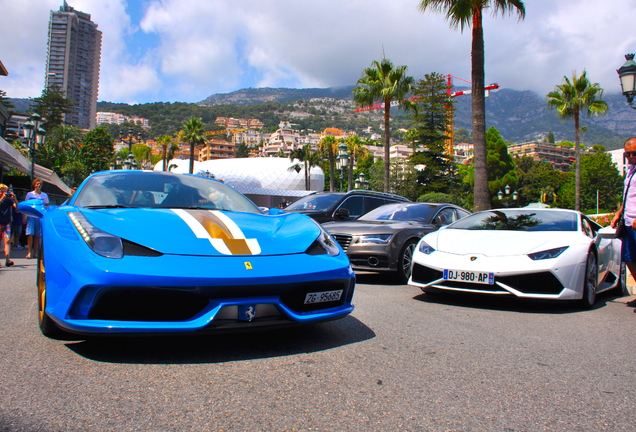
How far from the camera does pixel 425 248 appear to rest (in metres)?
5.85

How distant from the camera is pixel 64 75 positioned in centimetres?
19188

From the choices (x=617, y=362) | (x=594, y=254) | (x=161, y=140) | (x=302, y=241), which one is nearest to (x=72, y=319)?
(x=302, y=241)

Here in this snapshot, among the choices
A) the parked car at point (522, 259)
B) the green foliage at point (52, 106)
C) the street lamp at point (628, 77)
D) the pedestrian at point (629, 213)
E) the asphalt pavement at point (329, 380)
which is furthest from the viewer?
the green foliage at point (52, 106)

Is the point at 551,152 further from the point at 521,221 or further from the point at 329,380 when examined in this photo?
the point at 329,380

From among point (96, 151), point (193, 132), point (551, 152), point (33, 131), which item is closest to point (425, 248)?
point (33, 131)

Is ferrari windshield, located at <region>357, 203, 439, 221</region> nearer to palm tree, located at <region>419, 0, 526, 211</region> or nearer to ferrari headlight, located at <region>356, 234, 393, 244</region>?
ferrari headlight, located at <region>356, 234, 393, 244</region>

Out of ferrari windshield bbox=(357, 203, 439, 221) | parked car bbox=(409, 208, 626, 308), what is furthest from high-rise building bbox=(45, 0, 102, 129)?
parked car bbox=(409, 208, 626, 308)

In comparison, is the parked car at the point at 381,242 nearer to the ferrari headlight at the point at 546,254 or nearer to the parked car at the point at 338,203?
the parked car at the point at 338,203

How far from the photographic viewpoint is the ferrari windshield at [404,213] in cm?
838

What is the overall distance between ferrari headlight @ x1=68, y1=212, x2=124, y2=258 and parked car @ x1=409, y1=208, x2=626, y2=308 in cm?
353

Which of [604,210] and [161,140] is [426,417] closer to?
[161,140]

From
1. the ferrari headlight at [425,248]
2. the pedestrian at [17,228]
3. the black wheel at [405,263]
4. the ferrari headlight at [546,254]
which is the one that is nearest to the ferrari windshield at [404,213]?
the black wheel at [405,263]

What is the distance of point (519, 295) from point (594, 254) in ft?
4.15

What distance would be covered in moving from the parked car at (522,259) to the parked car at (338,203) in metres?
3.91
